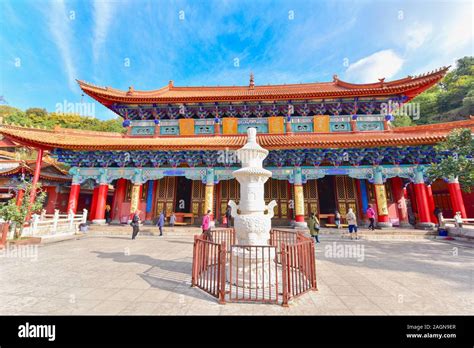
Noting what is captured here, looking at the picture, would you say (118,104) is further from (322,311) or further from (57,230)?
(322,311)

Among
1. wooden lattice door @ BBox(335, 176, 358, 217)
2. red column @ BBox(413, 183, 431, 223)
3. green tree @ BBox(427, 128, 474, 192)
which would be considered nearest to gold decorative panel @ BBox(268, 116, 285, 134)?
wooden lattice door @ BBox(335, 176, 358, 217)

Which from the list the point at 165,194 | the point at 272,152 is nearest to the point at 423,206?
the point at 272,152

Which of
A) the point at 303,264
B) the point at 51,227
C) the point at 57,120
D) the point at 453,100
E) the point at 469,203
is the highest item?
the point at 57,120

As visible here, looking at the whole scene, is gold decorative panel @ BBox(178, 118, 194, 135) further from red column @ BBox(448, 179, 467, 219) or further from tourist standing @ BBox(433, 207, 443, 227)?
red column @ BBox(448, 179, 467, 219)

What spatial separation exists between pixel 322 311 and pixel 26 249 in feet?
30.7

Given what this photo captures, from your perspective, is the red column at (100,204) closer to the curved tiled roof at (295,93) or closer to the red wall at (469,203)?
the curved tiled roof at (295,93)

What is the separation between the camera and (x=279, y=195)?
1259 cm

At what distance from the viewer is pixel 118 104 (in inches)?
525

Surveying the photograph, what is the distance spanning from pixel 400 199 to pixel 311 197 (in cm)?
497

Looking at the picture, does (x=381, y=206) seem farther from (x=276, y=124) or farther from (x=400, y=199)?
(x=276, y=124)

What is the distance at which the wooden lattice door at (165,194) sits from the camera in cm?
1275

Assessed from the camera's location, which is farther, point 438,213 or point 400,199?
point 400,199

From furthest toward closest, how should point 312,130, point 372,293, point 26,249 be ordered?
point 312,130
point 26,249
point 372,293
